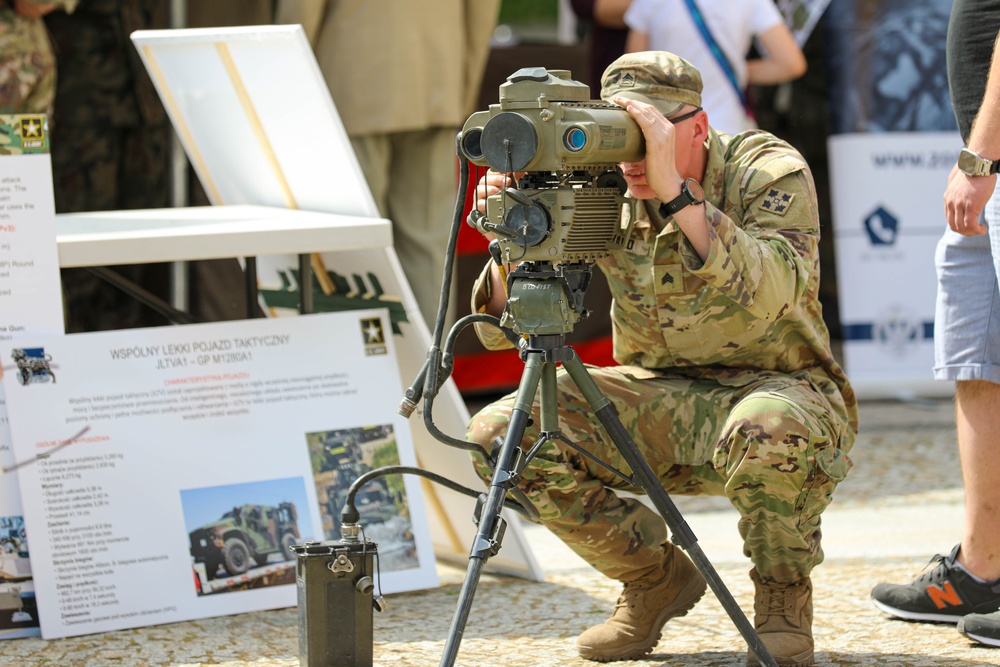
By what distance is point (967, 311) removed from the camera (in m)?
3.13

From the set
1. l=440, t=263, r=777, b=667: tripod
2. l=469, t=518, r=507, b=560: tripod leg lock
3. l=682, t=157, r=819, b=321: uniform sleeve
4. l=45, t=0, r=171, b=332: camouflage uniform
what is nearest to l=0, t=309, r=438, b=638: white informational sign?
l=440, t=263, r=777, b=667: tripod

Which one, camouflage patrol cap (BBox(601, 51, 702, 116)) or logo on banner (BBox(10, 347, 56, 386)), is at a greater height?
camouflage patrol cap (BBox(601, 51, 702, 116))

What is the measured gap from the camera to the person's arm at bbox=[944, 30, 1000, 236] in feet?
8.97

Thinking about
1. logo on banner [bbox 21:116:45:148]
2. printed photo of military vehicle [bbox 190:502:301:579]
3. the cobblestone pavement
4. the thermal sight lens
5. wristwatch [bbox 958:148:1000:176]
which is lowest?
the cobblestone pavement

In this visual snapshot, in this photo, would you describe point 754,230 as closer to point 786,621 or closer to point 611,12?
point 786,621

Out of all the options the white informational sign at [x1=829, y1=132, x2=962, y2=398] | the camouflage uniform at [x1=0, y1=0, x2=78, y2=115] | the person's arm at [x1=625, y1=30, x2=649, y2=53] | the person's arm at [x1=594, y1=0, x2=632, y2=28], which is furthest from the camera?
the white informational sign at [x1=829, y1=132, x2=962, y2=398]

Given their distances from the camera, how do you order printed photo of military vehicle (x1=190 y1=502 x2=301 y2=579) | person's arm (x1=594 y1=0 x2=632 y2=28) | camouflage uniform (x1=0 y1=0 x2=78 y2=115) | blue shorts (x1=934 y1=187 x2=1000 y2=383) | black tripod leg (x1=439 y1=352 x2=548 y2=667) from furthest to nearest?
person's arm (x1=594 y1=0 x2=632 y2=28) → camouflage uniform (x1=0 y1=0 x2=78 y2=115) → printed photo of military vehicle (x1=190 y1=502 x2=301 y2=579) → blue shorts (x1=934 y1=187 x2=1000 y2=383) → black tripod leg (x1=439 y1=352 x2=548 y2=667)

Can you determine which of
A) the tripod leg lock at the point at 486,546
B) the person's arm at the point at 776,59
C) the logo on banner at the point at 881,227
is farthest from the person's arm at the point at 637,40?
the tripod leg lock at the point at 486,546

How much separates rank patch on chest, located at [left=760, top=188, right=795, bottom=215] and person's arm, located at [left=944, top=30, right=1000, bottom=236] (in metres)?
0.33

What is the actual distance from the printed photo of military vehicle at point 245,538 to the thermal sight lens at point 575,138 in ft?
4.52

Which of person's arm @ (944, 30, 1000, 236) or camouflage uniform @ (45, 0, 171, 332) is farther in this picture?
camouflage uniform @ (45, 0, 171, 332)

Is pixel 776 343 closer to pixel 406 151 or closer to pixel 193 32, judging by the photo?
pixel 193 32

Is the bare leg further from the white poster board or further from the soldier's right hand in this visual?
the soldier's right hand

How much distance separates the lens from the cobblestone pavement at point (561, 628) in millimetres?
2941
